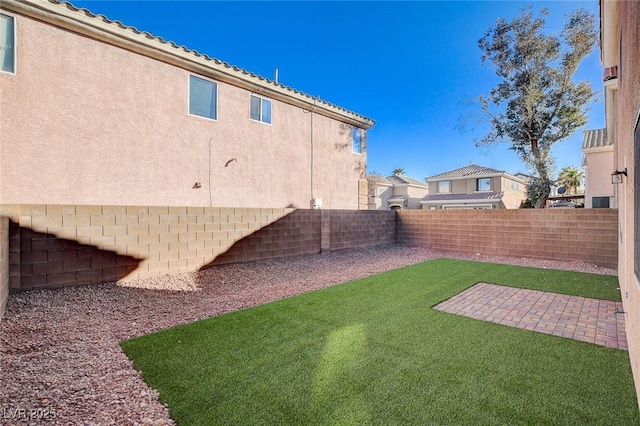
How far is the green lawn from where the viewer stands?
2.63 meters

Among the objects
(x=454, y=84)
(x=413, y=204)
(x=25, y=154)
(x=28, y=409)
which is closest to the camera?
(x=28, y=409)

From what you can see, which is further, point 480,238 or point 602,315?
point 480,238

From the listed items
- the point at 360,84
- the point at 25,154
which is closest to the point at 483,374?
the point at 25,154

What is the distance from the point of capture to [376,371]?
3.29 metres

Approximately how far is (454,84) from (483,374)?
1901cm

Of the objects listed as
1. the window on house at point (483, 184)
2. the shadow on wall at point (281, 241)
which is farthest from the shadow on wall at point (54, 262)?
the window on house at point (483, 184)

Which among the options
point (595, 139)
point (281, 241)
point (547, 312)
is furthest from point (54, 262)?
point (595, 139)

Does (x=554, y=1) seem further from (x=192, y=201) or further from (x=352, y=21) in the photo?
(x=192, y=201)

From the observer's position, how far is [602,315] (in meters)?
5.11

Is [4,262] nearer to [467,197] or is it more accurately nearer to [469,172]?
[467,197]

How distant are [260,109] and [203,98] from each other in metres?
2.28

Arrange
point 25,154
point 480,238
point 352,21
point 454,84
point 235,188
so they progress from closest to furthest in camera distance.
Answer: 1. point 25,154
2. point 235,188
3. point 480,238
4. point 352,21
5. point 454,84

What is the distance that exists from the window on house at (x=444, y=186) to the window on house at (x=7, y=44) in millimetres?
34239

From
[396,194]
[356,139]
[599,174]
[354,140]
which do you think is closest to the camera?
[599,174]
